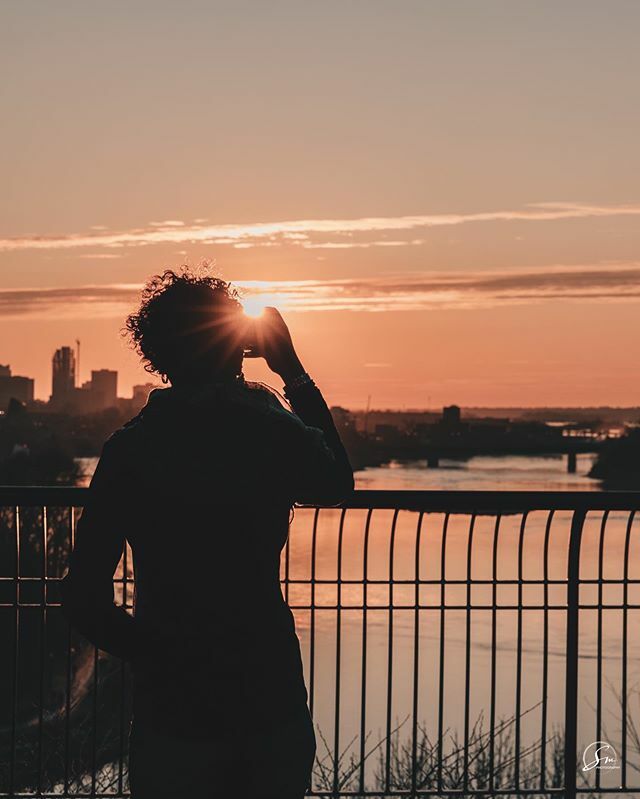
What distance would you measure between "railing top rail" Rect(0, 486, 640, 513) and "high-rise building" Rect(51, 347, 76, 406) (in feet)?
494

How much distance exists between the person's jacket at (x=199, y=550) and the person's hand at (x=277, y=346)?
19 cm

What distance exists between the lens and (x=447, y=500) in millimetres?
5133

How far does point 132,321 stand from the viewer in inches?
116

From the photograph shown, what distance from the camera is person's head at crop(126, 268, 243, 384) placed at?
2875 millimetres

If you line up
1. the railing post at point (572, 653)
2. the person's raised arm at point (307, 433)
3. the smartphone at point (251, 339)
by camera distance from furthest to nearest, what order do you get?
the railing post at point (572, 653) → the smartphone at point (251, 339) → the person's raised arm at point (307, 433)

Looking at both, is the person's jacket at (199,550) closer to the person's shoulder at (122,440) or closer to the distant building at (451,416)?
the person's shoulder at (122,440)

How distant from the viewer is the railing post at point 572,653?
5398 mm

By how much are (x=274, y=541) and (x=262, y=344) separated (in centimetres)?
49

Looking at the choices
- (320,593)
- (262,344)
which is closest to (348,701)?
(320,593)

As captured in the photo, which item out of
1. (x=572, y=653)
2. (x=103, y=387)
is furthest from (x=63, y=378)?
(x=572, y=653)

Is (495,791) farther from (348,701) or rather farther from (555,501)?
(348,701)

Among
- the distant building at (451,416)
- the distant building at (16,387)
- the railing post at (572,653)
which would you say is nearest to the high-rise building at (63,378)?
the distant building at (16,387)

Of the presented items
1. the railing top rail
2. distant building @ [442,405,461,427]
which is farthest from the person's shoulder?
distant building @ [442,405,461,427]

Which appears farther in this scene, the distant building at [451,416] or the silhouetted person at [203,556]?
the distant building at [451,416]
